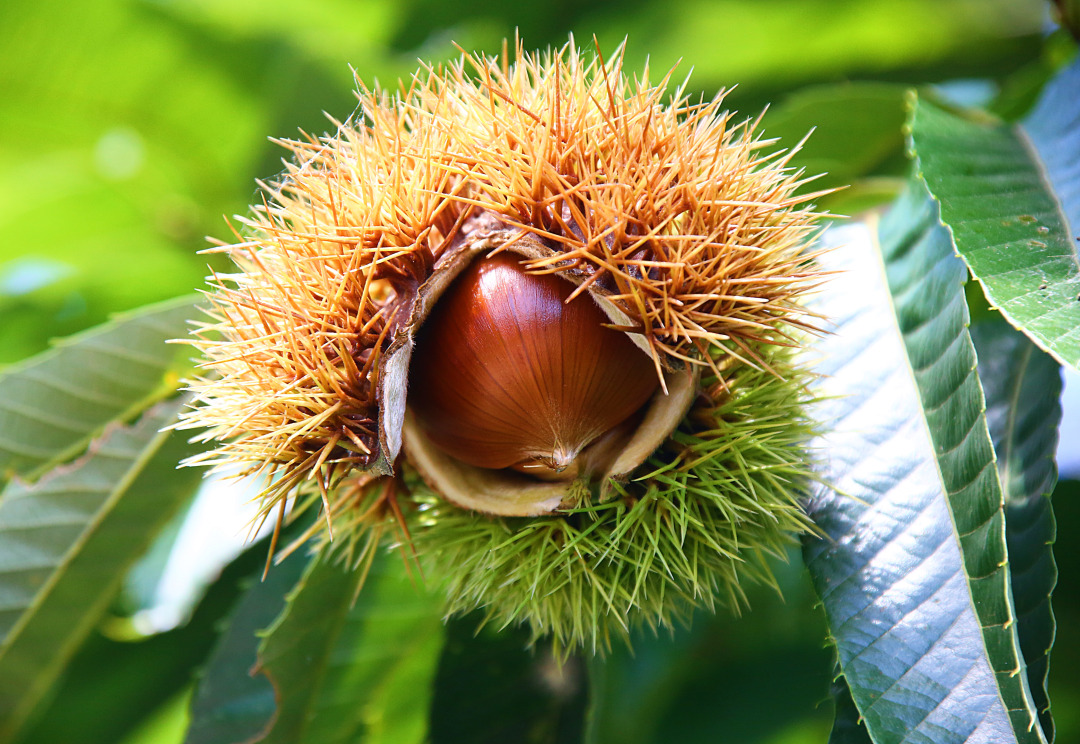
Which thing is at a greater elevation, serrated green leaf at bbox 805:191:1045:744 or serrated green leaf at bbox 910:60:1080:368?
serrated green leaf at bbox 910:60:1080:368

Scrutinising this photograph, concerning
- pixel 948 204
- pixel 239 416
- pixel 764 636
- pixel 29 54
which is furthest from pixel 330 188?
pixel 764 636

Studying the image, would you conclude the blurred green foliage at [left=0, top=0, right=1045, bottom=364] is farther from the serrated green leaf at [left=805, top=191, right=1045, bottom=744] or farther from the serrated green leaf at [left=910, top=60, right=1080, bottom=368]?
the serrated green leaf at [left=805, top=191, right=1045, bottom=744]

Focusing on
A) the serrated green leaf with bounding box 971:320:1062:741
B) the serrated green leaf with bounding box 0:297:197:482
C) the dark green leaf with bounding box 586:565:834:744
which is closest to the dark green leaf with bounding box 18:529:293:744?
the serrated green leaf with bounding box 0:297:197:482

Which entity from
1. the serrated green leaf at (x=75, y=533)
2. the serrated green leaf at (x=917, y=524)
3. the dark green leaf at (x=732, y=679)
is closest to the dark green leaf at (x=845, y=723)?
the serrated green leaf at (x=917, y=524)

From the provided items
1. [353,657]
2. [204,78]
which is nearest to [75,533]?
[353,657]

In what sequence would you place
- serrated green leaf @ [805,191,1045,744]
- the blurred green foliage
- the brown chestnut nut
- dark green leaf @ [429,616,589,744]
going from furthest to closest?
1. the blurred green foliage
2. dark green leaf @ [429,616,589,744]
3. the brown chestnut nut
4. serrated green leaf @ [805,191,1045,744]

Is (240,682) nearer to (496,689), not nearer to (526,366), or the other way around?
(496,689)

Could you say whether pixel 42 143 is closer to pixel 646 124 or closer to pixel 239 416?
pixel 239 416
